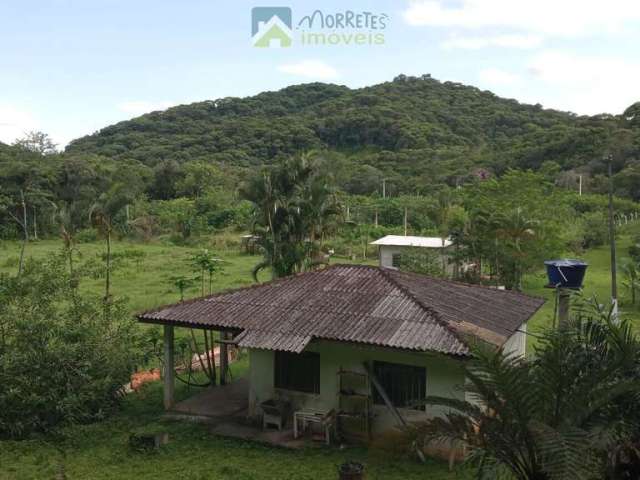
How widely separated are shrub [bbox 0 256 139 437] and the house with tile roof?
1272mm

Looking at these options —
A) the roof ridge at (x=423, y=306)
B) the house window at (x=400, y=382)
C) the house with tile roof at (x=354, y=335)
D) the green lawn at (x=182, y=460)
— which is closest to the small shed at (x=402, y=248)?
the house with tile roof at (x=354, y=335)

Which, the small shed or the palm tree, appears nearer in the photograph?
the palm tree

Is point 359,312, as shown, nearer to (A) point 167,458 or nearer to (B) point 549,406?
(A) point 167,458

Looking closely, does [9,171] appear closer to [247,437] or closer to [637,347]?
[247,437]

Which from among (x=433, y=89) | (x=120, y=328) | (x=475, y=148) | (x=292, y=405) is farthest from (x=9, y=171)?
(x=433, y=89)

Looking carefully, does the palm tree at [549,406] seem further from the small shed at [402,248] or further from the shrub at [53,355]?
the small shed at [402,248]

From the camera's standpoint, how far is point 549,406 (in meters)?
6.48

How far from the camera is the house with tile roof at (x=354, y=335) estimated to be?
10.3 meters

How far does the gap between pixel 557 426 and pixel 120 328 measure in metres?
9.34

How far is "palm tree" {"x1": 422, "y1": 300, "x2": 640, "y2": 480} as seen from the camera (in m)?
6.13

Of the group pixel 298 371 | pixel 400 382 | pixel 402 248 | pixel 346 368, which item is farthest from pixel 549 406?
pixel 402 248

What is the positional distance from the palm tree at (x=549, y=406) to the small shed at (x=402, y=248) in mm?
20188

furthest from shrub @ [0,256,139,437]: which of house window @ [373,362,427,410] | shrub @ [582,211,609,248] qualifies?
shrub @ [582,211,609,248]

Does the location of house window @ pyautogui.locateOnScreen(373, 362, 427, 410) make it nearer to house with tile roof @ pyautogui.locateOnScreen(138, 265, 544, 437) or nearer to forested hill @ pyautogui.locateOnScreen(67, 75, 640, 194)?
house with tile roof @ pyautogui.locateOnScreen(138, 265, 544, 437)
